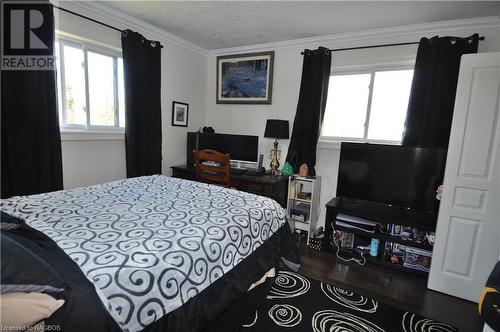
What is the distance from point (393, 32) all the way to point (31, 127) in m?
3.69

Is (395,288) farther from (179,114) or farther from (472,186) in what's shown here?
(179,114)

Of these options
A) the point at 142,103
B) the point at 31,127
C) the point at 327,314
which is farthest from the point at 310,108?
the point at 31,127

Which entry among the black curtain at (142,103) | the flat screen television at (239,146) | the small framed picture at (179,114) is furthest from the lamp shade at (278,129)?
the black curtain at (142,103)

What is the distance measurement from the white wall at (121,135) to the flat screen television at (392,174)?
231 cm

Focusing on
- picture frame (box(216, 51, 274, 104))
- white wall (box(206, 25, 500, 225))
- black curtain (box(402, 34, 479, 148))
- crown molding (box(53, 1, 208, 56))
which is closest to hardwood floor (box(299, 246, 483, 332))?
white wall (box(206, 25, 500, 225))

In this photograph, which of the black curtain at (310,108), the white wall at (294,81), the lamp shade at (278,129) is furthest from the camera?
the lamp shade at (278,129)

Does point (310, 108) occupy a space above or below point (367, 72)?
below

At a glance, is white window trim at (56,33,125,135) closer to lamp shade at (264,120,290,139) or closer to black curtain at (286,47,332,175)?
lamp shade at (264,120,290,139)

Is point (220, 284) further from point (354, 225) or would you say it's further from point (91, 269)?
point (354, 225)

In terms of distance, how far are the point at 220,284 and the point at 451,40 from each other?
10.0ft

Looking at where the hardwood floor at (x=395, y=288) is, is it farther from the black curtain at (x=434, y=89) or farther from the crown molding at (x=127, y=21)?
the crown molding at (x=127, y=21)

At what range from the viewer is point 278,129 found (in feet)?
10.8

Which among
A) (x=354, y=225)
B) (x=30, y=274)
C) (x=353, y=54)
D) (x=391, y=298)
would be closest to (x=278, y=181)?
(x=354, y=225)

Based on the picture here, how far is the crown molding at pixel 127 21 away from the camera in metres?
2.49
